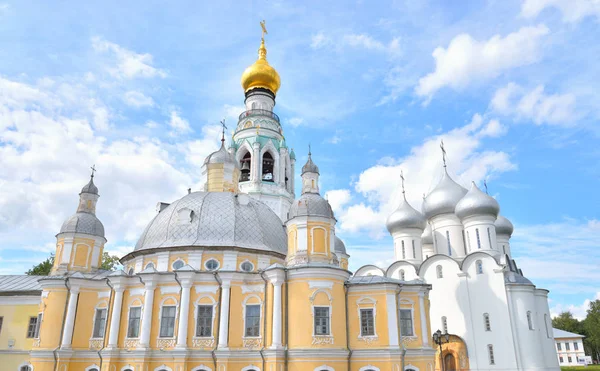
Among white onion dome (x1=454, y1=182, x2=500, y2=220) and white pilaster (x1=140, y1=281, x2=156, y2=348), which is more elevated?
white onion dome (x1=454, y1=182, x2=500, y2=220)

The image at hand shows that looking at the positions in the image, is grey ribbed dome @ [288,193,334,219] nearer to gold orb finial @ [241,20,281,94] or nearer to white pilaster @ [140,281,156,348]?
white pilaster @ [140,281,156,348]

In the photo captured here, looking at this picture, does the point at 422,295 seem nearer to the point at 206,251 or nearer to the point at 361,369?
the point at 361,369

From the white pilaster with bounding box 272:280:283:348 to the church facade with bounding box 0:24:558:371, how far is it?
45mm

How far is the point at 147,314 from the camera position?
21500 millimetres

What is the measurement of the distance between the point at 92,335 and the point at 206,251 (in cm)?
689

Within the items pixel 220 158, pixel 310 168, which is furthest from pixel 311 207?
pixel 220 158

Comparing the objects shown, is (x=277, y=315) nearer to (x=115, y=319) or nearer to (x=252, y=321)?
(x=252, y=321)

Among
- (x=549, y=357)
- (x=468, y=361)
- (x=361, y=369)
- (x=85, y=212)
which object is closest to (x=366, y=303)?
(x=361, y=369)

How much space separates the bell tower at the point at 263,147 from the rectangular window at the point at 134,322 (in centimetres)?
1434

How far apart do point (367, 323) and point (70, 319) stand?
14584mm

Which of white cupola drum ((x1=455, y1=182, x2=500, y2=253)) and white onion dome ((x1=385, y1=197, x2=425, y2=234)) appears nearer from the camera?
white cupola drum ((x1=455, y1=182, x2=500, y2=253))

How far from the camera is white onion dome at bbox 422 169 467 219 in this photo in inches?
1326

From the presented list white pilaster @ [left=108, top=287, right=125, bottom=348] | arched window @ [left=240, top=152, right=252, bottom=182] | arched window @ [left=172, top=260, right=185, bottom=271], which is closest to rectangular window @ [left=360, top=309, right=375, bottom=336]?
arched window @ [left=172, top=260, right=185, bottom=271]

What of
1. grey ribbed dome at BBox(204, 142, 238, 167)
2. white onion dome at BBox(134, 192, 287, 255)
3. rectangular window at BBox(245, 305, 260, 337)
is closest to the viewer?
rectangular window at BBox(245, 305, 260, 337)
